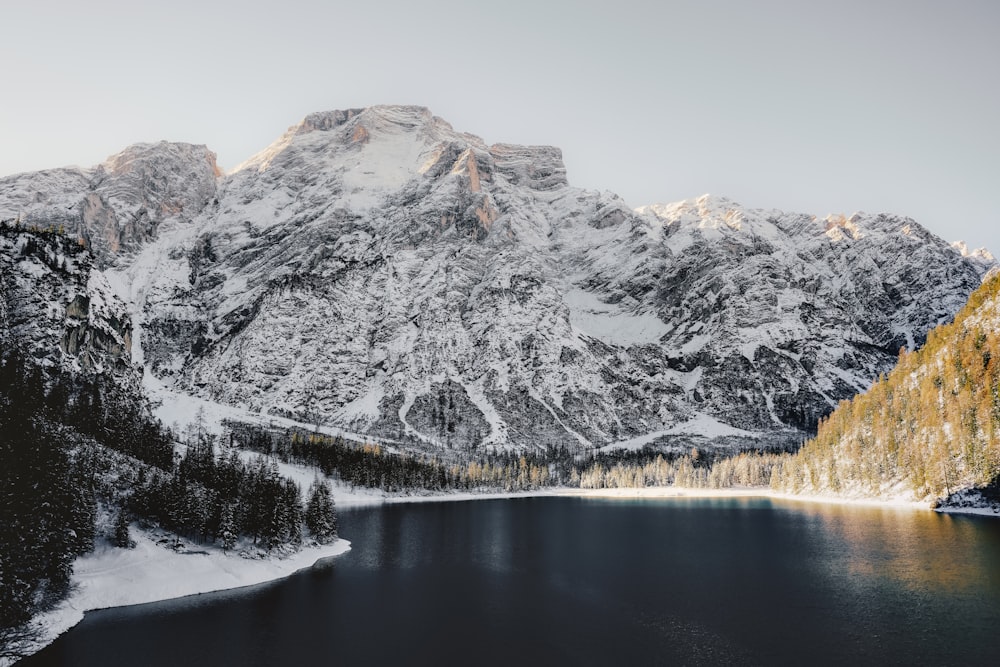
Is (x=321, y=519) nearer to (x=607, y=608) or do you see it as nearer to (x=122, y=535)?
(x=122, y=535)

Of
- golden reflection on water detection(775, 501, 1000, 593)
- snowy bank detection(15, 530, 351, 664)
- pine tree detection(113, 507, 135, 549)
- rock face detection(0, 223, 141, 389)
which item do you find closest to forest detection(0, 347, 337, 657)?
pine tree detection(113, 507, 135, 549)

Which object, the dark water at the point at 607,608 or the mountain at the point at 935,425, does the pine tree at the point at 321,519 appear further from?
the mountain at the point at 935,425

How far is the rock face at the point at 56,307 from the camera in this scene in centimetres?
13288

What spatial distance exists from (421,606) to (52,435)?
5235 centimetres

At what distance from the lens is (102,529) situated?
228 feet

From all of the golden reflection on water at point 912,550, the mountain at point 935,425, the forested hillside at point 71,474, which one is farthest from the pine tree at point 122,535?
the mountain at point 935,425

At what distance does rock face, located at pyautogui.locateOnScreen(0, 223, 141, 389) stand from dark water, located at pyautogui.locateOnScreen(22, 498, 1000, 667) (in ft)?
300

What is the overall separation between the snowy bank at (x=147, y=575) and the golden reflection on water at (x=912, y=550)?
71.5 meters

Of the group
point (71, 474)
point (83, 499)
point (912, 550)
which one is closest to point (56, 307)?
point (71, 474)

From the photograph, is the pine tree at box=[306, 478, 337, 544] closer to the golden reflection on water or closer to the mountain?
the golden reflection on water

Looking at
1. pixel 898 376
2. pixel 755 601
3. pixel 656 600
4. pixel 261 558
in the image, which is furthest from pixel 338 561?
pixel 898 376

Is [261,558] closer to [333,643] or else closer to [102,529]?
[102,529]

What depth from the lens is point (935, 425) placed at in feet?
424

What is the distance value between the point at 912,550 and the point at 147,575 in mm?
96279
